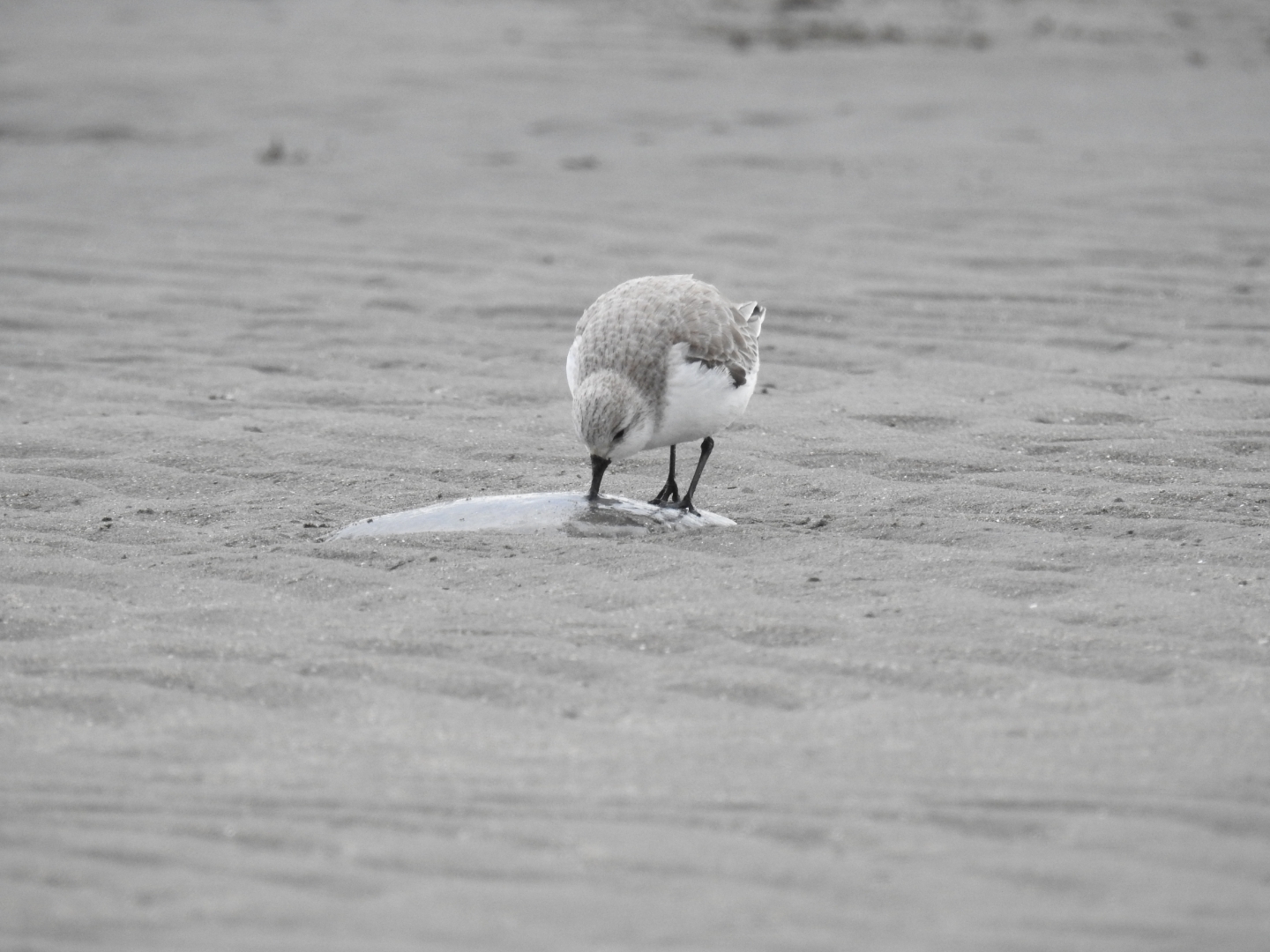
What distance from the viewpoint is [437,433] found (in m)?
6.62

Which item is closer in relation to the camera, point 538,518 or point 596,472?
point 538,518

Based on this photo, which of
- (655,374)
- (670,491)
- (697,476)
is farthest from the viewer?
(670,491)

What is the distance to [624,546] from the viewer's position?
5.30 meters

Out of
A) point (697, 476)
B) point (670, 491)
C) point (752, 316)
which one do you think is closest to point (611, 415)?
point (697, 476)

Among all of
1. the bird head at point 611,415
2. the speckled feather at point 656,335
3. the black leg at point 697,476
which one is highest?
the speckled feather at point 656,335

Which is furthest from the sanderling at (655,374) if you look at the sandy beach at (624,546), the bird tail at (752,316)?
the sandy beach at (624,546)

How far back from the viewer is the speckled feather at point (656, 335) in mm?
5574

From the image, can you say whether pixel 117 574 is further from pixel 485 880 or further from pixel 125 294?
pixel 125 294

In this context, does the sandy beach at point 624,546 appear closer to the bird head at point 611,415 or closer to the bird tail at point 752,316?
the bird head at point 611,415

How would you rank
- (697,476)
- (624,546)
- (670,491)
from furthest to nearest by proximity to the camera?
(670,491), (697,476), (624,546)

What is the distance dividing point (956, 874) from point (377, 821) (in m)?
1.24

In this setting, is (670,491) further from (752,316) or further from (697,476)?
(752,316)

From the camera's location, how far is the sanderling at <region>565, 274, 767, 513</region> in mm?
5438

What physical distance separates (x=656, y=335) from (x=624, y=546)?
0.81 metres
